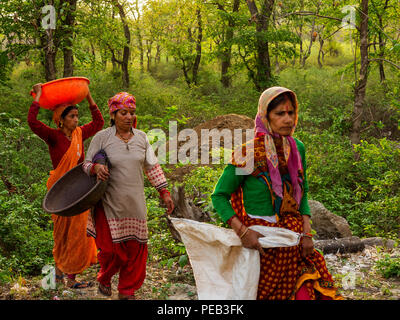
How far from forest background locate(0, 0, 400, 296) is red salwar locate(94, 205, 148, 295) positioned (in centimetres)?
66

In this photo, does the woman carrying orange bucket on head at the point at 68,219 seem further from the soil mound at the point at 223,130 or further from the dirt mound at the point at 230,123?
the dirt mound at the point at 230,123

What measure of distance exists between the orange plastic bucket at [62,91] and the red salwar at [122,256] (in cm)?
114

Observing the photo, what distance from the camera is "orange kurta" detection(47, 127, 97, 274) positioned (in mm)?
3992

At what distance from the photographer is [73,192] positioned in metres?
3.49

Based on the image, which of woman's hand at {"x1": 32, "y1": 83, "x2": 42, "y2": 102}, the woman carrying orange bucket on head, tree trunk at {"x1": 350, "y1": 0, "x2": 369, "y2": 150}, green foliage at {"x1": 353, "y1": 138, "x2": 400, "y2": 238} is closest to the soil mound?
tree trunk at {"x1": 350, "y1": 0, "x2": 369, "y2": 150}

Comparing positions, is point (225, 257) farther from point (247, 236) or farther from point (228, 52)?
point (228, 52)

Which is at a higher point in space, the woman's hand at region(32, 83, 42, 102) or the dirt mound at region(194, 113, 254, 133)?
the woman's hand at region(32, 83, 42, 102)

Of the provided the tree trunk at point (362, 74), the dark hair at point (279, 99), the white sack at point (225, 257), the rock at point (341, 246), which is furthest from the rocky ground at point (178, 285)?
the tree trunk at point (362, 74)

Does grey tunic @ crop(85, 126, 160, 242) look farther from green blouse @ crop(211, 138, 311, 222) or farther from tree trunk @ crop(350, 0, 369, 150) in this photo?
tree trunk @ crop(350, 0, 369, 150)

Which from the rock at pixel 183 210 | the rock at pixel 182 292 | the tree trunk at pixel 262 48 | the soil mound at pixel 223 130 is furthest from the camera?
the tree trunk at pixel 262 48

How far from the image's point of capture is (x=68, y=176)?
3520 mm

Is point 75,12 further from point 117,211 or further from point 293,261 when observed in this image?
point 293,261

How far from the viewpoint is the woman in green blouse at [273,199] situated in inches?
97.0

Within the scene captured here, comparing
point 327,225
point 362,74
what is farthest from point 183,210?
point 362,74
